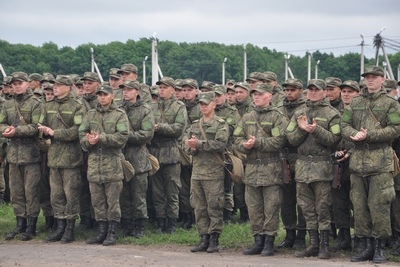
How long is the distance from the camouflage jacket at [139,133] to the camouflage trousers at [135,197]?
0.22 meters

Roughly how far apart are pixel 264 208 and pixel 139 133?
8.39 feet

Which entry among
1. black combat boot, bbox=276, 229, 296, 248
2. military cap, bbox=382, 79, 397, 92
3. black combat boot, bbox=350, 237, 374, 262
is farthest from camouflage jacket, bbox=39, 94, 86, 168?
military cap, bbox=382, 79, 397, 92

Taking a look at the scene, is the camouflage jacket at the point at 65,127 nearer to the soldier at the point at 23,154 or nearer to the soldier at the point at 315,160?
the soldier at the point at 23,154

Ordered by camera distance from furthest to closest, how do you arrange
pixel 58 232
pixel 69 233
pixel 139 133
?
1. pixel 58 232
2. pixel 69 233
3. pixel 139 133

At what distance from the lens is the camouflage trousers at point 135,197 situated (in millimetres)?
13654

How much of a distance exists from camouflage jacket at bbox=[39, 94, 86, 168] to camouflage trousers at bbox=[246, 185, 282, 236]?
306 cm

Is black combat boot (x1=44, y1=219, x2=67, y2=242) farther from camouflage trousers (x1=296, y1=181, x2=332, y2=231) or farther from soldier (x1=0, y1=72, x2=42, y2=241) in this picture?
camouflage trousers (x1=296, y1=181, x2=332, y2=231)

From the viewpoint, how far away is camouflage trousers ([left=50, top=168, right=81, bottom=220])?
13.4 metres

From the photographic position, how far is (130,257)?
38.5 ft

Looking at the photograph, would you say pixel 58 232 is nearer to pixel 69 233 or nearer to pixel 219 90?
pixel 69 233

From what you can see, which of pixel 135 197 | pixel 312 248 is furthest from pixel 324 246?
pixel 135 197

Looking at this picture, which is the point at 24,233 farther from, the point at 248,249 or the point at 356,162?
the point at 356,162

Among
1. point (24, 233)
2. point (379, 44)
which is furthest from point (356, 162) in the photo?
point (379, 44)

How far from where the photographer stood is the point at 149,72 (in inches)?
3054
